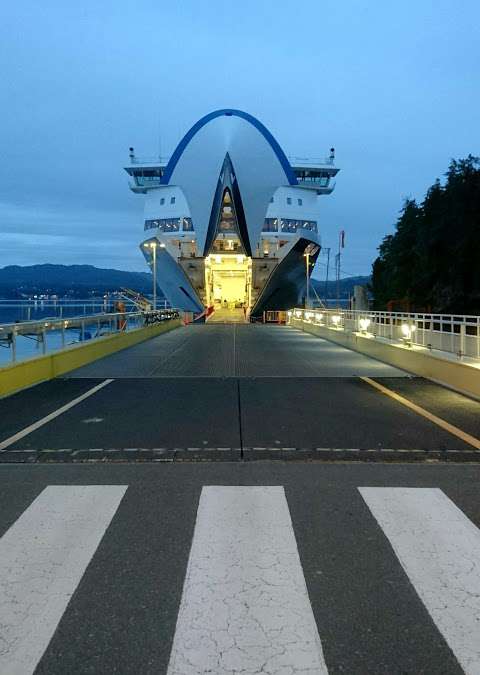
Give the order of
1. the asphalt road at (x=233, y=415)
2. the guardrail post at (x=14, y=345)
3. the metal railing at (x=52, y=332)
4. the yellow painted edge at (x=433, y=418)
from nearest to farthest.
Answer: the asphalt road at (x=233, y=415) → the yellow painted edge at (x=433, y=418) → the guardrail post at (x=14, y=345) → the metal railing at (x=52, y=332)

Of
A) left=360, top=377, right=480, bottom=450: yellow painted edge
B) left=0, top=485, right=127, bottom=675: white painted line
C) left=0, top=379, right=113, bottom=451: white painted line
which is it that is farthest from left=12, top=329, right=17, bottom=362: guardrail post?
left=0, top=485, right=127, bottom=675: white painted line

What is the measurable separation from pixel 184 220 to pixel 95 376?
42.2 metres

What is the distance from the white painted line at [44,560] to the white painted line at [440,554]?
1.91 m

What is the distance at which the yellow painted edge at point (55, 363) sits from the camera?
1144cm

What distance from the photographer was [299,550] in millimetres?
4293

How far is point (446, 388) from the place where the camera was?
12.2m

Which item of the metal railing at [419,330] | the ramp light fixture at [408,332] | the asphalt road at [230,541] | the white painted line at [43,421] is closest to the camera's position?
the asphalt road at [230,541]

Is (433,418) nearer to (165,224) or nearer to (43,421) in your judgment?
(43,421)

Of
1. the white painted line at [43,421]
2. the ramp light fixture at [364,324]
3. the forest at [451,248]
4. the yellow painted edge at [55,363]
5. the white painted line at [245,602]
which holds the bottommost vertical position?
the white painted line at [245,602]

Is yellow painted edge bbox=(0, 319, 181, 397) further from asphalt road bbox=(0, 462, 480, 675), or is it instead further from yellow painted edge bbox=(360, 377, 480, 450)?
yellow painted edge bbox=(360, 377, 480, 450)

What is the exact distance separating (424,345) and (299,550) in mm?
11989

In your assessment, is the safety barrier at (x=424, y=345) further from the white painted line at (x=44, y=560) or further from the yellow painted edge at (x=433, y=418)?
the white painted line at (x=44, y=560)

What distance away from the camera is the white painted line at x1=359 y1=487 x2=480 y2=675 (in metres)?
3.25

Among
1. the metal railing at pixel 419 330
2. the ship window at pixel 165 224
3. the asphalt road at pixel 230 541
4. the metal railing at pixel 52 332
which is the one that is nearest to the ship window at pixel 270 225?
the ship window at pixel 165 224
